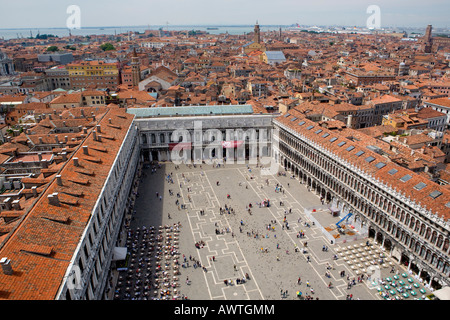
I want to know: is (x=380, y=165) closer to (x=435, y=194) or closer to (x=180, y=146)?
(x=435, y=194)

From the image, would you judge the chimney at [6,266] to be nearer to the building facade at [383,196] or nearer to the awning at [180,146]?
the building facade at [383,196]

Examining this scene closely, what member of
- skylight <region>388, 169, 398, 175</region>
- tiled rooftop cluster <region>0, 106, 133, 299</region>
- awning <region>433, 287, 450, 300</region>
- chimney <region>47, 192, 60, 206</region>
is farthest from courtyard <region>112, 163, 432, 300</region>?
chimney <region>47, 192, 60, 206</region>

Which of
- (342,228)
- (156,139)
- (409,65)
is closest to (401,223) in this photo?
(342,228)

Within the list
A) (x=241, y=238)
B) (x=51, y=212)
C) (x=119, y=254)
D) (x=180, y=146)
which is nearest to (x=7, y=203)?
(x=51, y=212)

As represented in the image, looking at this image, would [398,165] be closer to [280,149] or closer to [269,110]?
[280,149]

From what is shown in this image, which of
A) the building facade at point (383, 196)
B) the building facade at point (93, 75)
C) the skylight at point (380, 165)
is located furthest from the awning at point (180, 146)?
the building facade at point (93, 75)

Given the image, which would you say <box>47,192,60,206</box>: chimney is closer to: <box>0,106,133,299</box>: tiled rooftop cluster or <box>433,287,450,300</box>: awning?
<box>0,106,133,299</box>: tiled rooftop cluster
